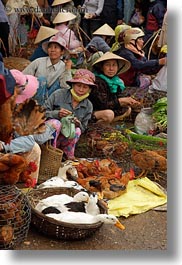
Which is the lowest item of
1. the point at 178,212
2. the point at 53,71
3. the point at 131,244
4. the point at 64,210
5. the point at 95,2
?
the point at 131,244

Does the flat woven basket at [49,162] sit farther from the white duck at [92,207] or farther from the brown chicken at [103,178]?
the white duck at [92,207]

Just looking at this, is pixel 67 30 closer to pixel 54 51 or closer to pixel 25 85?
pixel 54 51

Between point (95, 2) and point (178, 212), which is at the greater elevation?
point (95, 2)

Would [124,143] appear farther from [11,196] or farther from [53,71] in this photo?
[11,196]

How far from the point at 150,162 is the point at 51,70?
4.60ft

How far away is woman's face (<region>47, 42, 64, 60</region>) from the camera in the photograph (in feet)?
17.5

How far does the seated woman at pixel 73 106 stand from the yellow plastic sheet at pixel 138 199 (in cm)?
72

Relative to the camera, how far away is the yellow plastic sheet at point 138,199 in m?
4.05

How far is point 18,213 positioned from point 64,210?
0.36 m

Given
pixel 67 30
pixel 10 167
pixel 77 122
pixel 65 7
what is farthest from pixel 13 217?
pixel 65 7

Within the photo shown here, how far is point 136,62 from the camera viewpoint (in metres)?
6.30

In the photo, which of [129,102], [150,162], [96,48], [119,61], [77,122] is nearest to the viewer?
[150,162]

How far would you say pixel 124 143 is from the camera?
16.8 ft

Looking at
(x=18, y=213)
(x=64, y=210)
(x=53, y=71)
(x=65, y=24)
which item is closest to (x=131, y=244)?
(x=64, y=210)
